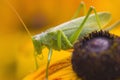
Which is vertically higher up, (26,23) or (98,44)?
(26,23)

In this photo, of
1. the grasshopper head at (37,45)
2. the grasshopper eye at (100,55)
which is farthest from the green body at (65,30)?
the grasshopper eye at (100,55)

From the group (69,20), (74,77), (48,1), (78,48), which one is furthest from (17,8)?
Result: (78,48)

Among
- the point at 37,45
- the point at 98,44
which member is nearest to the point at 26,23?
the point at 37,45

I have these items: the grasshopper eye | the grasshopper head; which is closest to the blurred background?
the grasshopper head

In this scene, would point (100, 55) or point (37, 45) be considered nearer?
point (100, 55)

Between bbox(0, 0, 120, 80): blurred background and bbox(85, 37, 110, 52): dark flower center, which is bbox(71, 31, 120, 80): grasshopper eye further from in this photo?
bbox(0, 0, 120, 80): blurred background

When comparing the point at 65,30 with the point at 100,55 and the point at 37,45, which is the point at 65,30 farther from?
the point at 100,55
